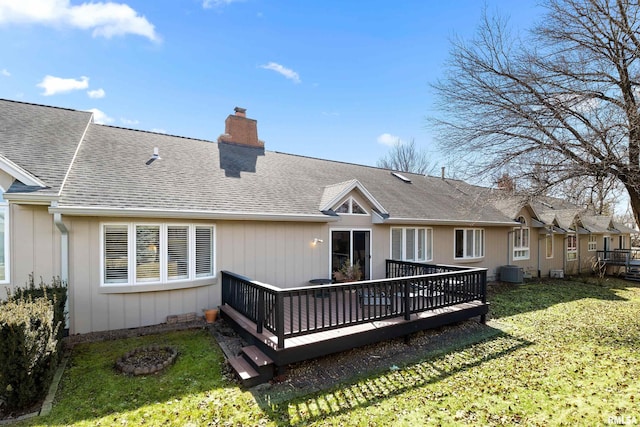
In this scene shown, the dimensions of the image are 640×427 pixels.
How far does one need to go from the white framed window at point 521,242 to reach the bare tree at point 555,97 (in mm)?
6063

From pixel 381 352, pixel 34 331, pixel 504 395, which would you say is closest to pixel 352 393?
pixel 381 352

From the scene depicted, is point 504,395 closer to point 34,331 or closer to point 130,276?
point 34,331

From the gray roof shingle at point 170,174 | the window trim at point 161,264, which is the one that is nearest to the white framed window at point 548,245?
the gray roof shingle at point 170,174

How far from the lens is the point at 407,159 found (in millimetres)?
34938

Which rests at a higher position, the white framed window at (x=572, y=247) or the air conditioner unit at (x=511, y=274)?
the white framed window at (x=572, y=247)

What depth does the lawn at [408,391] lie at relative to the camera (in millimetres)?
4062

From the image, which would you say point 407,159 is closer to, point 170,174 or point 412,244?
point 412,244

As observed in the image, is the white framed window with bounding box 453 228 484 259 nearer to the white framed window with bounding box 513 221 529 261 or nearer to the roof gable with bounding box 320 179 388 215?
the white framed window with bounding box 513 221 529 261

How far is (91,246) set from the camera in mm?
6582

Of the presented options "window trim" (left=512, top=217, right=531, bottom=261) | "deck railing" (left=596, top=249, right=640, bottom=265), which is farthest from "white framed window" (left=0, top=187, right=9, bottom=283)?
"deck railing" (left=596, top=249, right=640, bottom=265)

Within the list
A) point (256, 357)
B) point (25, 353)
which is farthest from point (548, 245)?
point (25, 353)

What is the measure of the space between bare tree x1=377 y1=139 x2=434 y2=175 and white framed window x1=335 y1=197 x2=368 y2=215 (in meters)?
25.7

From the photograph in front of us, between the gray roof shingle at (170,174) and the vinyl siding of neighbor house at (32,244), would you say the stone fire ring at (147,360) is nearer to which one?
the vinyl siding of neighbor house at (32,244)

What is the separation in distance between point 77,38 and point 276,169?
7.40 m
